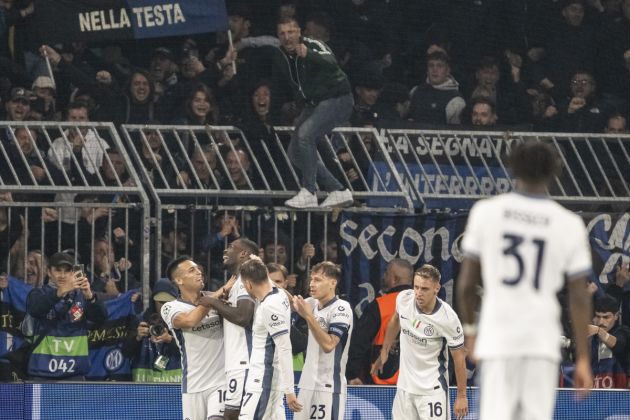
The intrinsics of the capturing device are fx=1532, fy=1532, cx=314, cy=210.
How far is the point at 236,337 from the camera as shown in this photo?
10898 mm

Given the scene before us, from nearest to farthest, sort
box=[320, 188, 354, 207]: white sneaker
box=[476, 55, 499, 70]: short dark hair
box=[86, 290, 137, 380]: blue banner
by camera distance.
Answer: box=[86, 290, 137, 380]: blue banner < box=[320, 188, 354, 207]: white sneaker < box=[476, 55, 499, 70]: short dark hair

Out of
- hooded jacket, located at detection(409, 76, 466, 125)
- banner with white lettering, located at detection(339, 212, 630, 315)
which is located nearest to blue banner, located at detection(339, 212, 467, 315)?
banner with white lettering, located at detection(339, 212, 630, 315)

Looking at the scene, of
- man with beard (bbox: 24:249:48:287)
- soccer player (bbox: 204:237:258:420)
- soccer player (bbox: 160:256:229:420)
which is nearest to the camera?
soccer player (bbox: 204:237:258:420)

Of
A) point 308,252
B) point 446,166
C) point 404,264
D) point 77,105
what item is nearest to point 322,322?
point 404,264

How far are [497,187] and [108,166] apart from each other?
3601 mm

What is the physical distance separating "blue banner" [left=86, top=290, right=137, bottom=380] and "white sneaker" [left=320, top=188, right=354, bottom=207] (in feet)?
6.56

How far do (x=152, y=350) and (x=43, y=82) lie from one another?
3.51 metres

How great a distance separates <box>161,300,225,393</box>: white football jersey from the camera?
36.4ft

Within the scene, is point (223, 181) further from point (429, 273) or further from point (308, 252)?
point (429, 273)

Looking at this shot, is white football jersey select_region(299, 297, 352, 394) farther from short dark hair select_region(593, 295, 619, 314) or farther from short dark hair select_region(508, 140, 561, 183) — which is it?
short dark hair select_region(508, 140, 561, 183)

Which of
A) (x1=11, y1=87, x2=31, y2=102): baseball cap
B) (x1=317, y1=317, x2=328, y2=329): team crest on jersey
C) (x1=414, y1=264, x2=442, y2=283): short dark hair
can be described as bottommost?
(x1=317, y1=317, x2=328, y2=329): team crest on jersey

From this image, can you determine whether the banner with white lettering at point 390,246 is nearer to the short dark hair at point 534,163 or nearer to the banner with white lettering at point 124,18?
the banner with white lettering at point 124,18

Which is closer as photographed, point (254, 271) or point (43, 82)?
point (254, 271)

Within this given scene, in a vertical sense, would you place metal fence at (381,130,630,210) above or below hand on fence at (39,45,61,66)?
below
